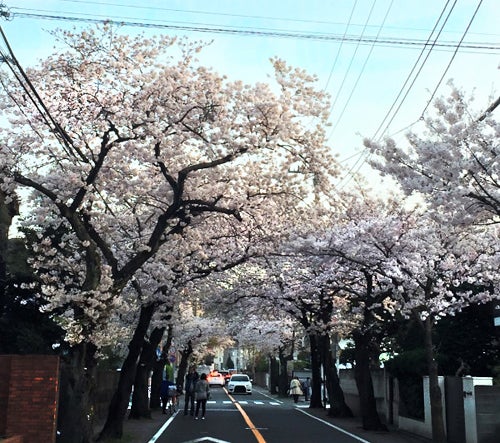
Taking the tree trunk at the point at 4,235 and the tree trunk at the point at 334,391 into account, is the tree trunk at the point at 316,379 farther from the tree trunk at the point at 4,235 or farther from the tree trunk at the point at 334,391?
the tree trunk at the point at 4,235

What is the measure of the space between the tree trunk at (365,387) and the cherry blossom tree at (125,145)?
8640mm

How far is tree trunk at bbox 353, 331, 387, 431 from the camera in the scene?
2045cm

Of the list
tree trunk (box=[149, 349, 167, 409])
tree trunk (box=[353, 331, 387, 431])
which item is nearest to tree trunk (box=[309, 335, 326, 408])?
tree trunk (box=[149, 349, 167, 409])

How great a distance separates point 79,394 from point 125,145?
508cm

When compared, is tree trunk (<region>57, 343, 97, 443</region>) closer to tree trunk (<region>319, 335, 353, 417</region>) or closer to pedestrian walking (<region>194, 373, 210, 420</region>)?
pedestrian walking (<region>194, 373, 210, 420</region>)

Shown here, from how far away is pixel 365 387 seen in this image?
20.9m

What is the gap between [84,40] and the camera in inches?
490

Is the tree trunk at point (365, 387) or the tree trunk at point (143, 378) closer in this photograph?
the tree trunk at point (365, 387)

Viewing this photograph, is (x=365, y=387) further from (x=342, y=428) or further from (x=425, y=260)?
(x=425, y=260)

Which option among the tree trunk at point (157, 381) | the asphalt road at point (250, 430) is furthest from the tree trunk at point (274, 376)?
the asphalt road at point (250, 430)

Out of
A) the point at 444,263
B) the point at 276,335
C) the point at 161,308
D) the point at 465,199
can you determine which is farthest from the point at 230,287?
the point at 276,335

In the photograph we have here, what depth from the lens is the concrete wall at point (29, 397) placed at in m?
11.5

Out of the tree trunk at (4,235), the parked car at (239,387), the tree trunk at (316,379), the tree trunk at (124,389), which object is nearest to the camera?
the tree trunk at (124,389)

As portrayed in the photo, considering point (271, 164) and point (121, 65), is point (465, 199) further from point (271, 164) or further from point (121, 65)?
point (121, 65)
